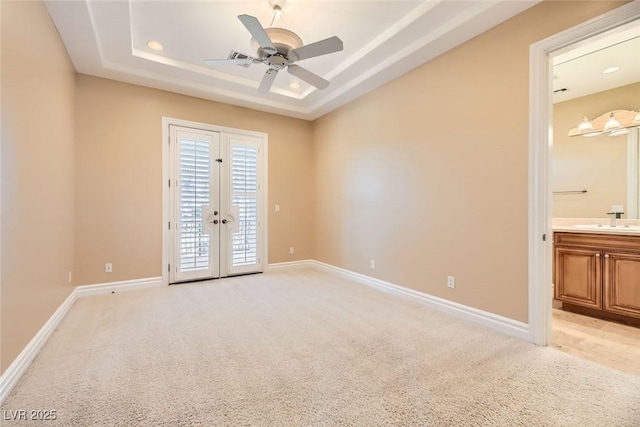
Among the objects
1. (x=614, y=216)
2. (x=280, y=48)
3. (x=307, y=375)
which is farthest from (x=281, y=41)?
(x=614, y=216)

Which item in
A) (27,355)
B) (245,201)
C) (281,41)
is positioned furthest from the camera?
(245,201)

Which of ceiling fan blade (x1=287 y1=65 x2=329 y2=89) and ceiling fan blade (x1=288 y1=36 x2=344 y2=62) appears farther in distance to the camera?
ceiling fan blade (x1=287 y1=65 x2=329 y2=89)

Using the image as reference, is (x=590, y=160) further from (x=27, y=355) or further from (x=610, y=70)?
(x=27, y=355)

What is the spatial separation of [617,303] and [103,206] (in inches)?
235

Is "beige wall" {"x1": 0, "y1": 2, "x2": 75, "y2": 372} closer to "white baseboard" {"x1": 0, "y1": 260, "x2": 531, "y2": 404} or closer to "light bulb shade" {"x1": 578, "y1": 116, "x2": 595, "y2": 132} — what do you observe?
"white baseboard" {"x1": 0, "y1": 260, "x2": 531, "y2": 404}

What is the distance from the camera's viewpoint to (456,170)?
9.55ft

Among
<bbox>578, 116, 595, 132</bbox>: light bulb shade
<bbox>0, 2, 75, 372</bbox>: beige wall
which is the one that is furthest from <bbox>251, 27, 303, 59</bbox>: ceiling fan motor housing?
<bbox>578, 116, 595, 132</bbox>: light bulb shade

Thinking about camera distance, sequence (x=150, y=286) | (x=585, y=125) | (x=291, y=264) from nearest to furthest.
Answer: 1. (x=585, y=125)
2. (x=150, y=286)
3. (x=291, y=264)

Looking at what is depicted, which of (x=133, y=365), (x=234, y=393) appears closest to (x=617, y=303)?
(x=234, y=393)

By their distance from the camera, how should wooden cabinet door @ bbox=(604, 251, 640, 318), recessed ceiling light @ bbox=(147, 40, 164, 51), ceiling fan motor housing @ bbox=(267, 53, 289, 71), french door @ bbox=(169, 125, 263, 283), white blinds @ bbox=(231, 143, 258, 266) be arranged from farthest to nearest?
white blinds @ bbox=(231, 143, 258, 266), french door @ bbox=(169, 125, 263, 283), recessed ceiling light @ bbox=(147, 40, 164, 51), wooden cabinet door @ bbox=(604, 251, 640, 318), ceiling fan motor housing @ bbox=(267, 53, 289, 71)

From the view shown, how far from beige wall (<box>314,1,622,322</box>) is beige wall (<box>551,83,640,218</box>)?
7.03 ft

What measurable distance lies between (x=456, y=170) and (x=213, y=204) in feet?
11.5

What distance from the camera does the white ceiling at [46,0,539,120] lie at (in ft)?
8.19

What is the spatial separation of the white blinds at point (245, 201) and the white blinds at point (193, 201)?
424 mm
